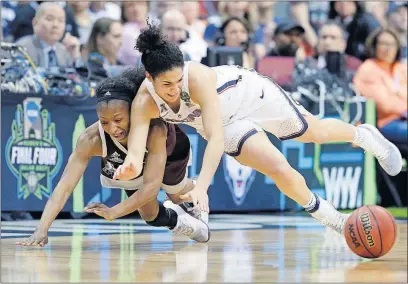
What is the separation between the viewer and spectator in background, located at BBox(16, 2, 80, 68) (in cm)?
1110

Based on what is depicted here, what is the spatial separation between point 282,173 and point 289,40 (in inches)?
270

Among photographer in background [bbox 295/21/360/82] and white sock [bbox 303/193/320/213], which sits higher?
photographer in background [bbox 295/21/360/82]

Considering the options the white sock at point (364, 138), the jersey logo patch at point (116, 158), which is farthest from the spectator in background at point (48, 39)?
the white sock at point (364, 138)

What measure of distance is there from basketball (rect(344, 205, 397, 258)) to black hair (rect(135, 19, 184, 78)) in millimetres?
1603

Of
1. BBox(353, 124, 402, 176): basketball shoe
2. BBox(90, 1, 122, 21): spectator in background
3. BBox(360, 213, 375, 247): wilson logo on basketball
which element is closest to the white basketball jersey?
BBox(360, 213, 375, 247): wilson logo on basketball

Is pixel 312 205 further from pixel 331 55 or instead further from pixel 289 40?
pixel 289 40

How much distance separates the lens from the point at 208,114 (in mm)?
6719

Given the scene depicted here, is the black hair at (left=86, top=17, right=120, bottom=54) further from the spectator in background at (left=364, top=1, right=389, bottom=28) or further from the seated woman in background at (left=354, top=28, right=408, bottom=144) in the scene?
the spectator in background at (left=364, top=1, right=389, bottom=28)

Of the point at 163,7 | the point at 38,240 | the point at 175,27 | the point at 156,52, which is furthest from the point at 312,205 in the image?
the point at 163,7

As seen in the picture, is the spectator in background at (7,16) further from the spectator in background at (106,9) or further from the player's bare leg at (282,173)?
the player's bare leg at (282,173)

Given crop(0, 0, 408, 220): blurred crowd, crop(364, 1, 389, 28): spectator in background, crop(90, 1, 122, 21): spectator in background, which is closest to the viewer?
crop(0, 0, 408, 220): blurred crowd

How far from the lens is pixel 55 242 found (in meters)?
7.82

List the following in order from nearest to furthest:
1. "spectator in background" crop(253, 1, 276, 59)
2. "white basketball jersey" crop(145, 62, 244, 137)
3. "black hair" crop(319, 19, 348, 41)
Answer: "white basketball jersey" crop(145, 62, 244, 137)
"black hair" crop(319, 19, 348, 41)
"spectator in background" crop(253, 1, 276, 59)

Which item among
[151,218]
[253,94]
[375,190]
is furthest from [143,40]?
[375,190]
